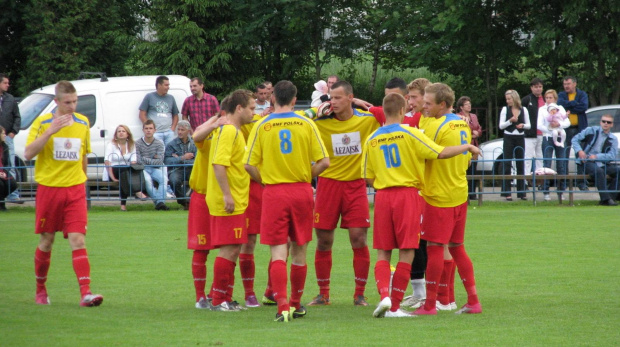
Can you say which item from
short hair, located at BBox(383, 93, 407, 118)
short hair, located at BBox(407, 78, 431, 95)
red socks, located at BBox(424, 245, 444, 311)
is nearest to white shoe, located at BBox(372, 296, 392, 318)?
red socks, located at BBox(424, 245, 444, 311)

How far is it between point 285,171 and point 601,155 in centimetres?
1230

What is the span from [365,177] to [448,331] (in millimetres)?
1712

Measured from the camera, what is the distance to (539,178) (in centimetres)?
1895

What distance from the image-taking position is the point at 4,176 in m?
17.6

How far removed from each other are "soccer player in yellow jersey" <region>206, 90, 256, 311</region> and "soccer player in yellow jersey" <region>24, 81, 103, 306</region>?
51.8 inches

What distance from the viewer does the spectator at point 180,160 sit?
18.3 meters

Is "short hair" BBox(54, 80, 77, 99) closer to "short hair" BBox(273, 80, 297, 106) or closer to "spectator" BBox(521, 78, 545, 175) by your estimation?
"short hair" BBox(273, 80, 297, 106)

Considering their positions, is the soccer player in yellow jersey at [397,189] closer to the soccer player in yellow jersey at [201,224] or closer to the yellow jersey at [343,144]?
the yellow jersey at [343,144]

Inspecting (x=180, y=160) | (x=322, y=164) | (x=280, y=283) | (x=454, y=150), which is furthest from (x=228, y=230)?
(x=180, y=160)

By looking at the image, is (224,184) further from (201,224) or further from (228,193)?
(201,224)

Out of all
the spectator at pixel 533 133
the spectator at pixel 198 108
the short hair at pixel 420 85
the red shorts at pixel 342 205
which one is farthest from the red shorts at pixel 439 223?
the spectator at pixel 533 133

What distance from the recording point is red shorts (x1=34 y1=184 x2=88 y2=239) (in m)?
8.95

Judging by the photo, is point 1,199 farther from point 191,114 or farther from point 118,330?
point 118,330

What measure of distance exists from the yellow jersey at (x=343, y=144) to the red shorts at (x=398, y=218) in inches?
35.8
